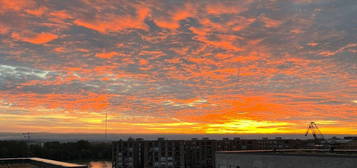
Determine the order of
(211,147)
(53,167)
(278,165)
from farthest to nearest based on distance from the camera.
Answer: (211,147), (278,165), (53,167)

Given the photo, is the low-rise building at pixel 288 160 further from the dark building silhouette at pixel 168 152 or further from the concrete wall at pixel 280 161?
the dark building silhouette at pixel 168 152

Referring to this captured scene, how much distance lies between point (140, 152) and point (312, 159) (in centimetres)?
10082

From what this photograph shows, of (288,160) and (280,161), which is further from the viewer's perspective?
(280,161)

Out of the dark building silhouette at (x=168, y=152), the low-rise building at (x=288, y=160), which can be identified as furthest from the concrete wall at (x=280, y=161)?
the dark building silhouette at (x=168, y=152)

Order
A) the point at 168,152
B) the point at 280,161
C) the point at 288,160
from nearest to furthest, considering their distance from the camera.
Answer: the point at 288,160, the point at 280,161, the point at 168,152

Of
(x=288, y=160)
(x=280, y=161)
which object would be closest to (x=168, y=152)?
(x=280, y=161)

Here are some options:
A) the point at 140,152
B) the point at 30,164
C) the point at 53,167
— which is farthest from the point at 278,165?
the point at 140,152

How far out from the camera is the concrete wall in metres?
35.9

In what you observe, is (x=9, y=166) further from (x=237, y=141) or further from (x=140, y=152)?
(x=237, y=141)

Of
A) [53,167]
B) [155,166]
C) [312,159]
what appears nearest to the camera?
[53,167]

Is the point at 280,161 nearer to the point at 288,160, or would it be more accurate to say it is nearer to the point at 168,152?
the point at 288,160

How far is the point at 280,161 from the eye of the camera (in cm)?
4266

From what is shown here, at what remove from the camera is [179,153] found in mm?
127688

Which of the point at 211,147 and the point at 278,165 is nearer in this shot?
the point at 278,165
